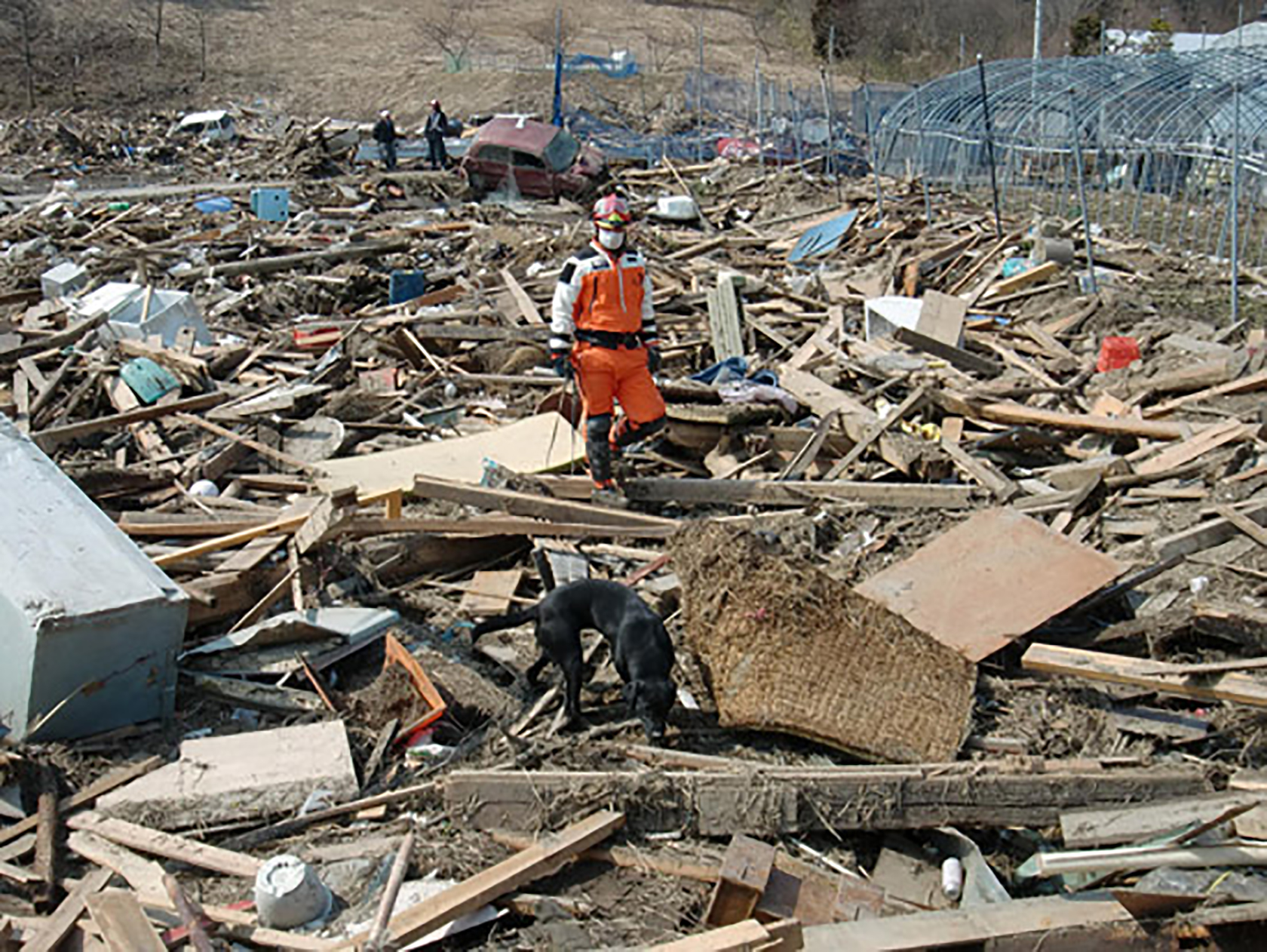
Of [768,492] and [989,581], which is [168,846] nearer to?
[989,581]

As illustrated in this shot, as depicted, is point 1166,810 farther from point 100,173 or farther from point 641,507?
point 100,173

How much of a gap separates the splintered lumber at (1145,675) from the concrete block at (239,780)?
3.18 meters

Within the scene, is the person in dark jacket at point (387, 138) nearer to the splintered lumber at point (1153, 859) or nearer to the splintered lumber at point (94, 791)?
the splintered lumber at point (94, 791)

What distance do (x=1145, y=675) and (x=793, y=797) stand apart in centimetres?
185

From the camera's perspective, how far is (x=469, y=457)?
26.5 ft

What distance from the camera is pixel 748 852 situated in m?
4.05

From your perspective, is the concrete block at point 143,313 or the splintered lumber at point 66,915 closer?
the splintered lumber at point 66,915

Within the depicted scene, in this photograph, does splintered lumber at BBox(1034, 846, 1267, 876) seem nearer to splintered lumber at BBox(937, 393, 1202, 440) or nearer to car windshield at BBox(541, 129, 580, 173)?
splintered lumber at BBox(937, 393, 1202, 440)

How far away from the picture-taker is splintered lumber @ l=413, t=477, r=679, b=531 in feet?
21.8

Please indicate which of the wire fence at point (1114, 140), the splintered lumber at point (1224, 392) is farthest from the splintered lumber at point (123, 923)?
the wire fence at point (1114, 140)

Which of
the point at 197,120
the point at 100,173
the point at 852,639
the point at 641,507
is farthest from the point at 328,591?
the point at 197,120

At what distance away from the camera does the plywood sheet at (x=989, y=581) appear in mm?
5582

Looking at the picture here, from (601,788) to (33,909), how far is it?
207 centimetres

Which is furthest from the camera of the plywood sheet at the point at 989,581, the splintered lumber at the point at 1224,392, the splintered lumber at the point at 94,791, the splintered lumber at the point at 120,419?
the splintered lumber at the point at 1224,392
